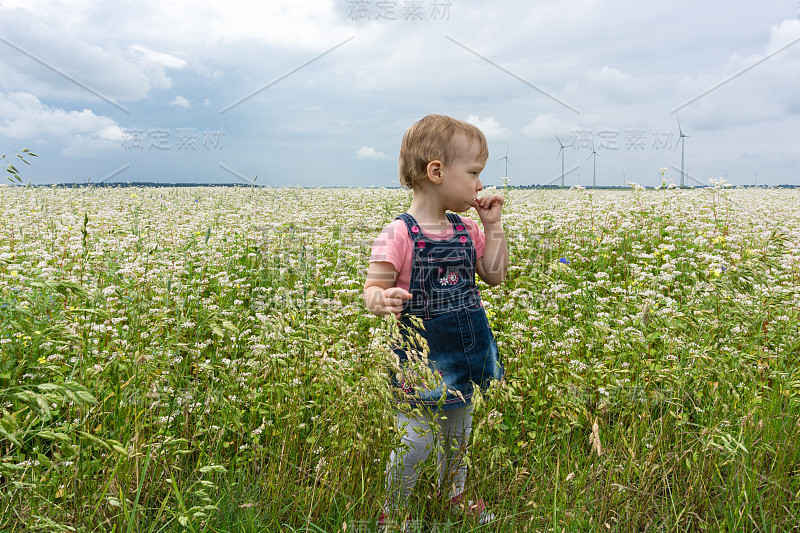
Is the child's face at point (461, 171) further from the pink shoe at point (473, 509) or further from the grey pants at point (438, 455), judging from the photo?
the pink shoe at point (473, 509)

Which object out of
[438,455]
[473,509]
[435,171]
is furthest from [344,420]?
[435,171]

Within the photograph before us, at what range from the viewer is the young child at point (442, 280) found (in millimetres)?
2303

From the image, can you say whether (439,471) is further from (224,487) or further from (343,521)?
(224,487)

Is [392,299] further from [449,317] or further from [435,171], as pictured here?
[435,171]

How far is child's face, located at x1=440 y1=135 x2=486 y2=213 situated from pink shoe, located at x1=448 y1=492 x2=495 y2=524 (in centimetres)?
131

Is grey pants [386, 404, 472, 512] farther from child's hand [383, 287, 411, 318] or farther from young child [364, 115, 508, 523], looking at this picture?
child's hand [383, 287, 411, 318]

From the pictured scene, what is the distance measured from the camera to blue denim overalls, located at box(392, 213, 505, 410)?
234cm

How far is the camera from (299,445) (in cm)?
253

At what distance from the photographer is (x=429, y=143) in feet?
7.92

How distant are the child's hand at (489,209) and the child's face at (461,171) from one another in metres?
0.23

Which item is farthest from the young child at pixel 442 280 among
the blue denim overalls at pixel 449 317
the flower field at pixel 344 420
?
the flower field at pixel 344 420

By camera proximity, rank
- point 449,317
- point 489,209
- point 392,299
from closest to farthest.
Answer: point 392,299
point 449,317
point 489,209

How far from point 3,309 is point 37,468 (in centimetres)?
79

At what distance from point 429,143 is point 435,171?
137 mm
